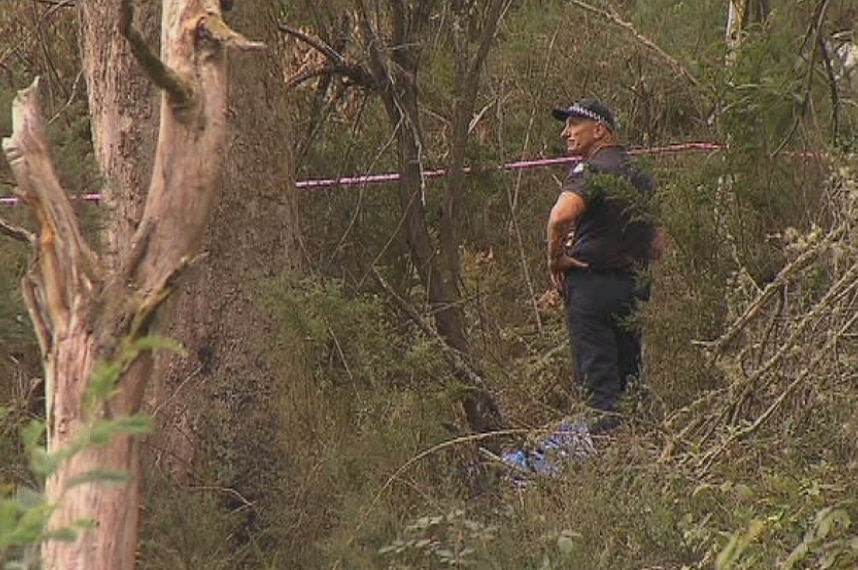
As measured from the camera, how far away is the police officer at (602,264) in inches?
293

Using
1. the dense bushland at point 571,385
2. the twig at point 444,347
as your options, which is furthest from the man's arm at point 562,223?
the twig at point 444,347

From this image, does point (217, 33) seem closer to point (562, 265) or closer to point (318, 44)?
point (562, 265)

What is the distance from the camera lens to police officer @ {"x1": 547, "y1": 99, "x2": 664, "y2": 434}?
745 cm

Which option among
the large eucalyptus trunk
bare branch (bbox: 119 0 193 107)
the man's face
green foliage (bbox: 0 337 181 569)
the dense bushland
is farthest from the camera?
the man's face

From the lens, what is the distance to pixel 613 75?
10547 millimetres

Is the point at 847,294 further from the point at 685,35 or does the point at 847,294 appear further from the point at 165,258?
the point at 685,35

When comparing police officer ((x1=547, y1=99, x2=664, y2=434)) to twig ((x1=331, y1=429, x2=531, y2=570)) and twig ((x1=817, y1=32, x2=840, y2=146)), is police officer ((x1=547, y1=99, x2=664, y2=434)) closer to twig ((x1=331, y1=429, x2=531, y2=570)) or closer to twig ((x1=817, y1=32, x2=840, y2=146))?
twig ((x1=817, y1=32, x2=840, y2=146))

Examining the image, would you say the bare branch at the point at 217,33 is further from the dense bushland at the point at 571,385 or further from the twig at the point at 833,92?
the twig at the point at 833,92

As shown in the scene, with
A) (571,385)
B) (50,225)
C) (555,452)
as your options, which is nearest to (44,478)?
(50,225)

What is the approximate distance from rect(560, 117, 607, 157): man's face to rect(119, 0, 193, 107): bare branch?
373cm

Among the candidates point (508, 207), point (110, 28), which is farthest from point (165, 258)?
point (508, 207)

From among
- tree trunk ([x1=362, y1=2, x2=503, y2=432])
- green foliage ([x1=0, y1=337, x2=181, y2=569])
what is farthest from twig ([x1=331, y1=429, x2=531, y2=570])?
green foliage ([x1=0, y1=337, x2=181, y2=569])

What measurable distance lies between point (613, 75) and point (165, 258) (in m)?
6.75

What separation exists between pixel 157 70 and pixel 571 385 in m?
4.06
